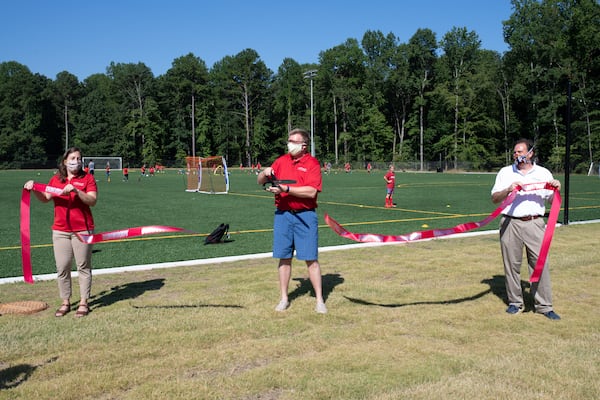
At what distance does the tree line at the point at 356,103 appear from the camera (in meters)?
68.8

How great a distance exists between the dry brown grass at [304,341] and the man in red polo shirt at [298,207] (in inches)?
24.6

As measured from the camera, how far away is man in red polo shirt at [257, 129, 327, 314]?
5.97 metres

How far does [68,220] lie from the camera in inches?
240

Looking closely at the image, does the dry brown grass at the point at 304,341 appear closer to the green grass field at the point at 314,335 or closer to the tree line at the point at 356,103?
the green grass field at the point at 314,335

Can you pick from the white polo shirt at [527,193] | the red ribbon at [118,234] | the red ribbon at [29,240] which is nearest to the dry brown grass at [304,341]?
the red ribbon at [29,240]

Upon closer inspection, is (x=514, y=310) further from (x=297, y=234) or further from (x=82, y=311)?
(x=82, y=311)

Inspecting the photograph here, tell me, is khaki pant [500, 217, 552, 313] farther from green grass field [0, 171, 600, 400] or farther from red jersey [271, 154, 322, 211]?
red jersey [271, 154, 322, 211]

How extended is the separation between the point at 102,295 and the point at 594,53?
2867 inches

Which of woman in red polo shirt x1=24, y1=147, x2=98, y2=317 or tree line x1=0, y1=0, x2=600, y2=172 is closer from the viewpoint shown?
woman in red polo shirt x1=24, y1=147, x2=98, y2=317

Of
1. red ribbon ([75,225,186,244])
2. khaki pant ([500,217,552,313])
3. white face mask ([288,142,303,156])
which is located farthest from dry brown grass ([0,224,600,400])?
white face mask ([288,142,303,156])

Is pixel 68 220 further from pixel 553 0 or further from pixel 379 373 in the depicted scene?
pixel 553 0

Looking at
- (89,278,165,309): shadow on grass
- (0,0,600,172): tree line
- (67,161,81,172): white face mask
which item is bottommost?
(89,278,165,309): shadow on grass

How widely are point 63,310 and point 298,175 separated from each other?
9.86 feet

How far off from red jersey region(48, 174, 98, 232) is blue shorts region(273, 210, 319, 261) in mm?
2112
